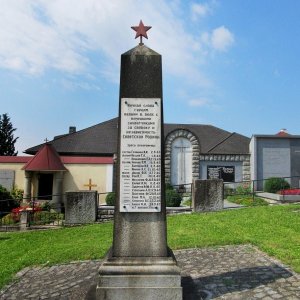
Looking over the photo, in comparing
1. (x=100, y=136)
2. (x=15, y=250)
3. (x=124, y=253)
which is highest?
(x=100, y=136)

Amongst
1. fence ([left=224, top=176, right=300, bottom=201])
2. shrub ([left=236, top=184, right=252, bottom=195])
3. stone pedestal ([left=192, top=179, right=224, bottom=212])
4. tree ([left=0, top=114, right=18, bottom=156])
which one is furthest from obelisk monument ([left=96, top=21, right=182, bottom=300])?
tree ([left=0, top=114, right=18, bottom=156])

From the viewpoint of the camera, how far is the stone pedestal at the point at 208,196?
14.1 meters

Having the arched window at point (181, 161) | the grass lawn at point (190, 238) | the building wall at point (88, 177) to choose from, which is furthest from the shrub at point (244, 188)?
the grass lawn at point (190, 238)

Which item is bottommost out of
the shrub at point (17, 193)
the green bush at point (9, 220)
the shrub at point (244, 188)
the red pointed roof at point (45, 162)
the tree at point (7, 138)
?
the green bush at point (9, 220)

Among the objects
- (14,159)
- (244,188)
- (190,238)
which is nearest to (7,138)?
(14,159)

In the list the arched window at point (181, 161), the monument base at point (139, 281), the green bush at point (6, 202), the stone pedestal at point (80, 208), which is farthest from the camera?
the arched window at point (181, 161)

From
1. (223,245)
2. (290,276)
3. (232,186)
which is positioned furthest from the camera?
(232,186)

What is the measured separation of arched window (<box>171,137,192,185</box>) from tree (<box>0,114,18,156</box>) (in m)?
27.2

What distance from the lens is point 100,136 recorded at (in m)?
28.9

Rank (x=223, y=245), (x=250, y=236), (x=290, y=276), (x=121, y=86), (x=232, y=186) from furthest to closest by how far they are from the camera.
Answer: (x=232, y=186) < (x=250, y=236) < (x=223, y=245) < (x=290, y=276) < (x=121, y=86)

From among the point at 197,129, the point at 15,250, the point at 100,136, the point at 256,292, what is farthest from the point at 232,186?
the point at 256,292

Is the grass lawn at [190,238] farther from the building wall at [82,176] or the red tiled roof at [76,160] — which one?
the red tiled roof at [76,160]

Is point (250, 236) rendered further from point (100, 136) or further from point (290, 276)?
point (100, 136)

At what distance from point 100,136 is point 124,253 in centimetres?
2447
